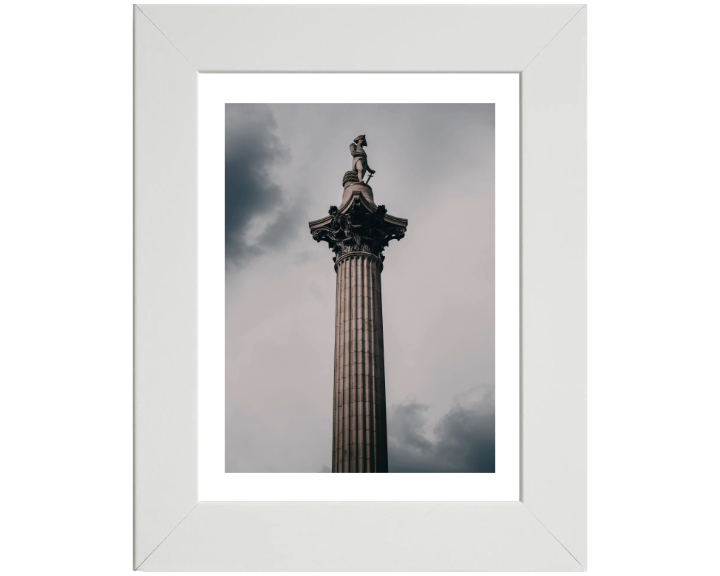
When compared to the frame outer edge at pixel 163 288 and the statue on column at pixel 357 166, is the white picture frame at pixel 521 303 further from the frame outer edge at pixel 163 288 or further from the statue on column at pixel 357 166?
the statue on column at pixel 357 166

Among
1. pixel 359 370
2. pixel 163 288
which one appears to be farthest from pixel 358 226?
pixel 163 288

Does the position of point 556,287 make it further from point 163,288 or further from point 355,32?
point 163,288

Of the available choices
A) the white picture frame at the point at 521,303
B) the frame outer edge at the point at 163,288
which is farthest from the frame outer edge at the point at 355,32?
the frame outer edge at the point at 163,288

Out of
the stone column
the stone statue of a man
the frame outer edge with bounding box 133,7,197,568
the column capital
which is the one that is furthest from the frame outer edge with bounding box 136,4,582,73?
the column capital

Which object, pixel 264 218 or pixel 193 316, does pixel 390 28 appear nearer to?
pixel 264 218

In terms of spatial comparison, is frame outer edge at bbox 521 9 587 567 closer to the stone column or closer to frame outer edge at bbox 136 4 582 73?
frame outer edge at bbox 136 4 582 73
